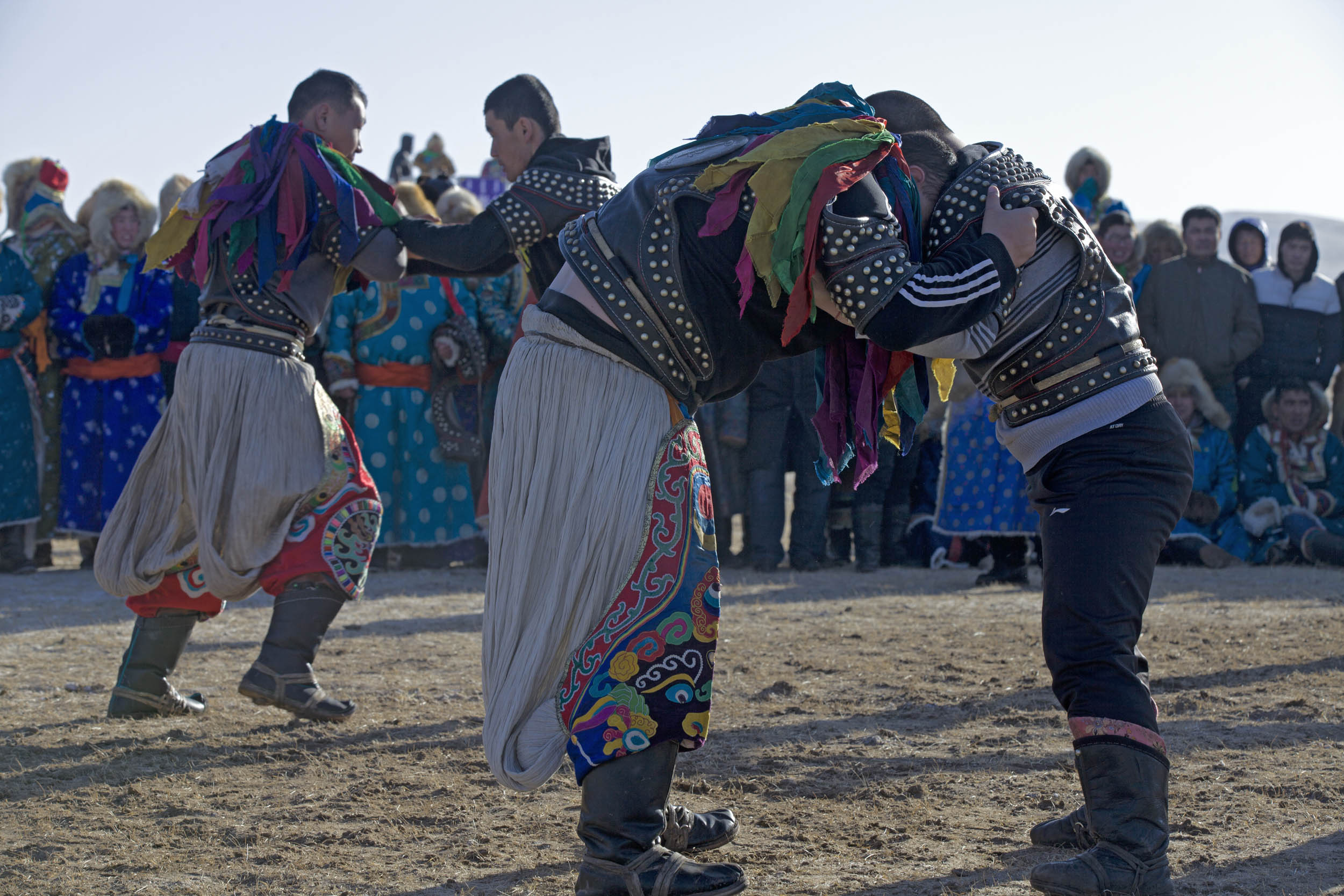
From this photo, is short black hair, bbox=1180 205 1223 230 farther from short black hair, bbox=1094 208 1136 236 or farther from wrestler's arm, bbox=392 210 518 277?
wrestler's arm, bbox=392 210 518 277

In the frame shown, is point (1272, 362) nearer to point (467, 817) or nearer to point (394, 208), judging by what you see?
point (394, 208)

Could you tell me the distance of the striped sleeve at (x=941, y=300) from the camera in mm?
2402

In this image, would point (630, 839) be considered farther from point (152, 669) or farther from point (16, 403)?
point (16, 403)

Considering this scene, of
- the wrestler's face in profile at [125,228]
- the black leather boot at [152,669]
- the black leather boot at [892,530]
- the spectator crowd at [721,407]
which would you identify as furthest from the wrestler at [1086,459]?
the wrestler's face in profile at [125,228]

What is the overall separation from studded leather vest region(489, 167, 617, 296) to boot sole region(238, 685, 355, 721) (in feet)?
4.99

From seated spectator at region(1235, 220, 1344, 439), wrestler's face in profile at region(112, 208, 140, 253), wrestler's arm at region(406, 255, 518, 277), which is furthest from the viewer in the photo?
seated spectator at region(1235, 220, 1344, 439)

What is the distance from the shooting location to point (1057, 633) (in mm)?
2760

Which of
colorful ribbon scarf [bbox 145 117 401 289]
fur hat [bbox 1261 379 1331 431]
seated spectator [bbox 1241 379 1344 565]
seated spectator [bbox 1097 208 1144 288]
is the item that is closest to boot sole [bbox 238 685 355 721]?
colorful ribbon scarf [bbox 145 117 401 289]

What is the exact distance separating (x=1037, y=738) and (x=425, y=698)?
2.14 m

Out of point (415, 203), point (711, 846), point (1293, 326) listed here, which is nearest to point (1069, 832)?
point (711, 846)

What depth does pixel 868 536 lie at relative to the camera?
861 cm

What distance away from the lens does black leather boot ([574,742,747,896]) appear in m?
2.48

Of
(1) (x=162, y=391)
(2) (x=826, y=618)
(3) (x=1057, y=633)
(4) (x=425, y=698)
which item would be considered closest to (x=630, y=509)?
(3) (x=1057, y=633)

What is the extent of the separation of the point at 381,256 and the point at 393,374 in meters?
4.43
